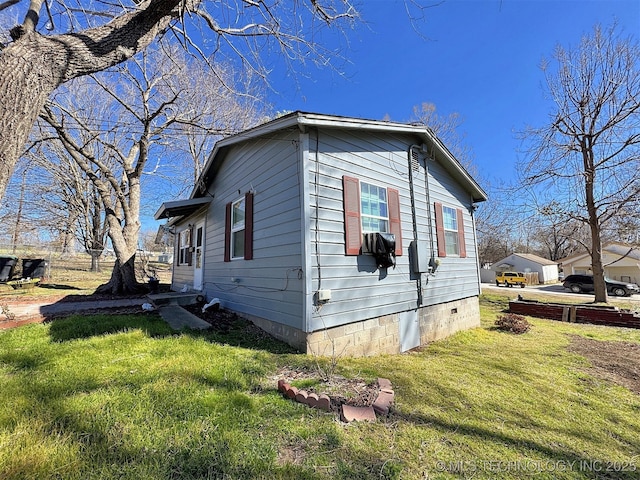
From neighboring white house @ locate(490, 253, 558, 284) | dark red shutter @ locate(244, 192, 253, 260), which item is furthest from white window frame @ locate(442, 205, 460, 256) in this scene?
neighboring white house @ locate(490, 253, 558, 284)

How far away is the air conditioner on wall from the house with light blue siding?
17 mm

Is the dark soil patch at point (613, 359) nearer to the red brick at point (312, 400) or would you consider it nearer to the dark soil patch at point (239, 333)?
the red brick at point (312, 400)

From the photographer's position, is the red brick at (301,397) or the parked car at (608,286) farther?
the parked car at (608,286)

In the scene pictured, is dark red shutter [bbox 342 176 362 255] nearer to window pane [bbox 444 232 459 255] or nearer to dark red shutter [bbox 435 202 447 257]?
dark red shutter [bbox 435 202 447 257]

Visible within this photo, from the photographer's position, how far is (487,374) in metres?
4.23

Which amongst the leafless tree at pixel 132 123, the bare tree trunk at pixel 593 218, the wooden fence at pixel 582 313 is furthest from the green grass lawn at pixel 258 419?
the bare tree trunk at pixel 593 218

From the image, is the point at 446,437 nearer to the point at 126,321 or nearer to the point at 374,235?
the point at 374,235

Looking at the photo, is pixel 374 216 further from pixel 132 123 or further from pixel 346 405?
pixel 132 123

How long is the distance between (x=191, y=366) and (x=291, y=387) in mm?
1240

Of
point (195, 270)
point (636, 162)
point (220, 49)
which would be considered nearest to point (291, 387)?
point (220, 49)

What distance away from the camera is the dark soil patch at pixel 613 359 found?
437 centimetres

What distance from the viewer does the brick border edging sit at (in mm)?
2608

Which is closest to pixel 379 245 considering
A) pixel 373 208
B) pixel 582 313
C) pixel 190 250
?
pixel 373 208

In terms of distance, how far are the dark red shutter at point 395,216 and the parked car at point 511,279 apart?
95.2 ft
